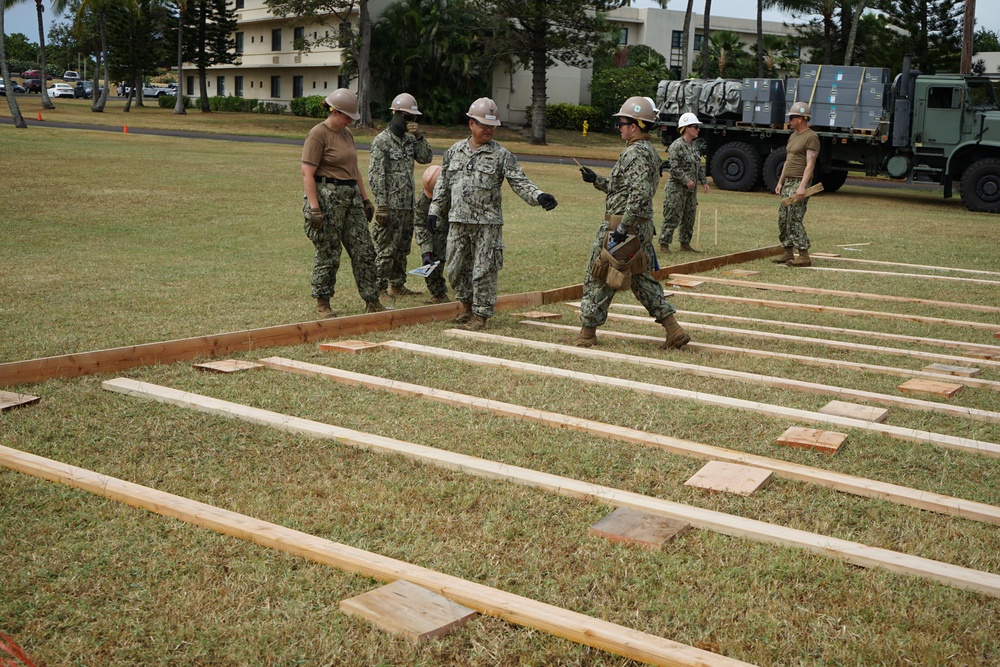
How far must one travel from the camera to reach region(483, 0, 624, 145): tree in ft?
133

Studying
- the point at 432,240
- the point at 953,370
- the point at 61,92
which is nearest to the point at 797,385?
the point at 953,370

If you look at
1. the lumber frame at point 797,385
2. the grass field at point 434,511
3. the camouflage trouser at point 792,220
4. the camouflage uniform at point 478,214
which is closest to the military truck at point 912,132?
the camouflage trouser at point 792,220

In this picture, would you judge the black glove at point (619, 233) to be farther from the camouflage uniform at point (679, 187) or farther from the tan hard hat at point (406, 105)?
the camouflage uniform at point (679, 187)

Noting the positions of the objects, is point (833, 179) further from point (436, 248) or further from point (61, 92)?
point (61, 92)

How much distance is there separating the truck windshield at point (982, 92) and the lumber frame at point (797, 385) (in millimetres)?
17708

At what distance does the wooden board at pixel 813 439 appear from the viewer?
17.0 ft

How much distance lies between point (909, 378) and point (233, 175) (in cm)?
1778

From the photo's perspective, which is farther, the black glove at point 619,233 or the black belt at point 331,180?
the black belt at point 331,180

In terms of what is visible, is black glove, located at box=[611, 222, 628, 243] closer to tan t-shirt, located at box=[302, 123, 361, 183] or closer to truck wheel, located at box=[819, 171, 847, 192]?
tan t-shirt, located at box=[302, 123, 361, 183]

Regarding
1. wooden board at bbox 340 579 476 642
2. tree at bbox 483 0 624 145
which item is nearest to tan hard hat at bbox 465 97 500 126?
wooden board at bbox 340 579 476 642

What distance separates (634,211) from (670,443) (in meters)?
2.60

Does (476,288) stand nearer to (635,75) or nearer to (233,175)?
(233,175)

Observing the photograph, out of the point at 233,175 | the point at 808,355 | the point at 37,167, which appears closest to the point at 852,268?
the point at 808,355

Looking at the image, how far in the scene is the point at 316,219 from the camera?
7965 millimetres
